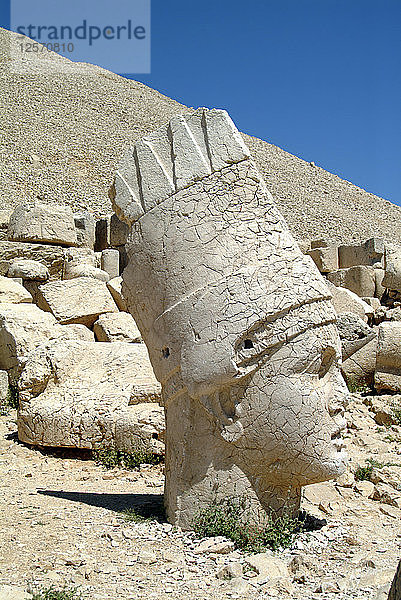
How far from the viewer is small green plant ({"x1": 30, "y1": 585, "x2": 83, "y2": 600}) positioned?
2517mm

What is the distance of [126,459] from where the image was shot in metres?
4.77

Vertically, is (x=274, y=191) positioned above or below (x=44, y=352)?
above

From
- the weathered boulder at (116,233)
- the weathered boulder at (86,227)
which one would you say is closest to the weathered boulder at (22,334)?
the weathered boulder at (116,233)

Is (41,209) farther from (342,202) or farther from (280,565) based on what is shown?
(342,202)

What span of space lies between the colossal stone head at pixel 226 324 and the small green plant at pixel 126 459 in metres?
1.38

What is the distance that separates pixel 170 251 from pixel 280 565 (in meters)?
1.59

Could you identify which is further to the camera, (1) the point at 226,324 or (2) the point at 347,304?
(2) the point at 347,304

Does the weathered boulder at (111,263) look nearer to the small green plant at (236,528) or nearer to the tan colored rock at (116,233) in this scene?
the tan colored rock at (116,233)

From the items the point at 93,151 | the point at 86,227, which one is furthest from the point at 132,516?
the point at 93,151

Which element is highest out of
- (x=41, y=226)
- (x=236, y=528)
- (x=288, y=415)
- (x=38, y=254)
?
(x=41, y=226)

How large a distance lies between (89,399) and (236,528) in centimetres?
233

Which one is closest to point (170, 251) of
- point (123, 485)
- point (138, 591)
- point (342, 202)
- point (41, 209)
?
point (138, 591)

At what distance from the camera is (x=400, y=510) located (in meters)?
3.91

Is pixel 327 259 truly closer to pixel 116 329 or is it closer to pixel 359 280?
pixel 359 280
